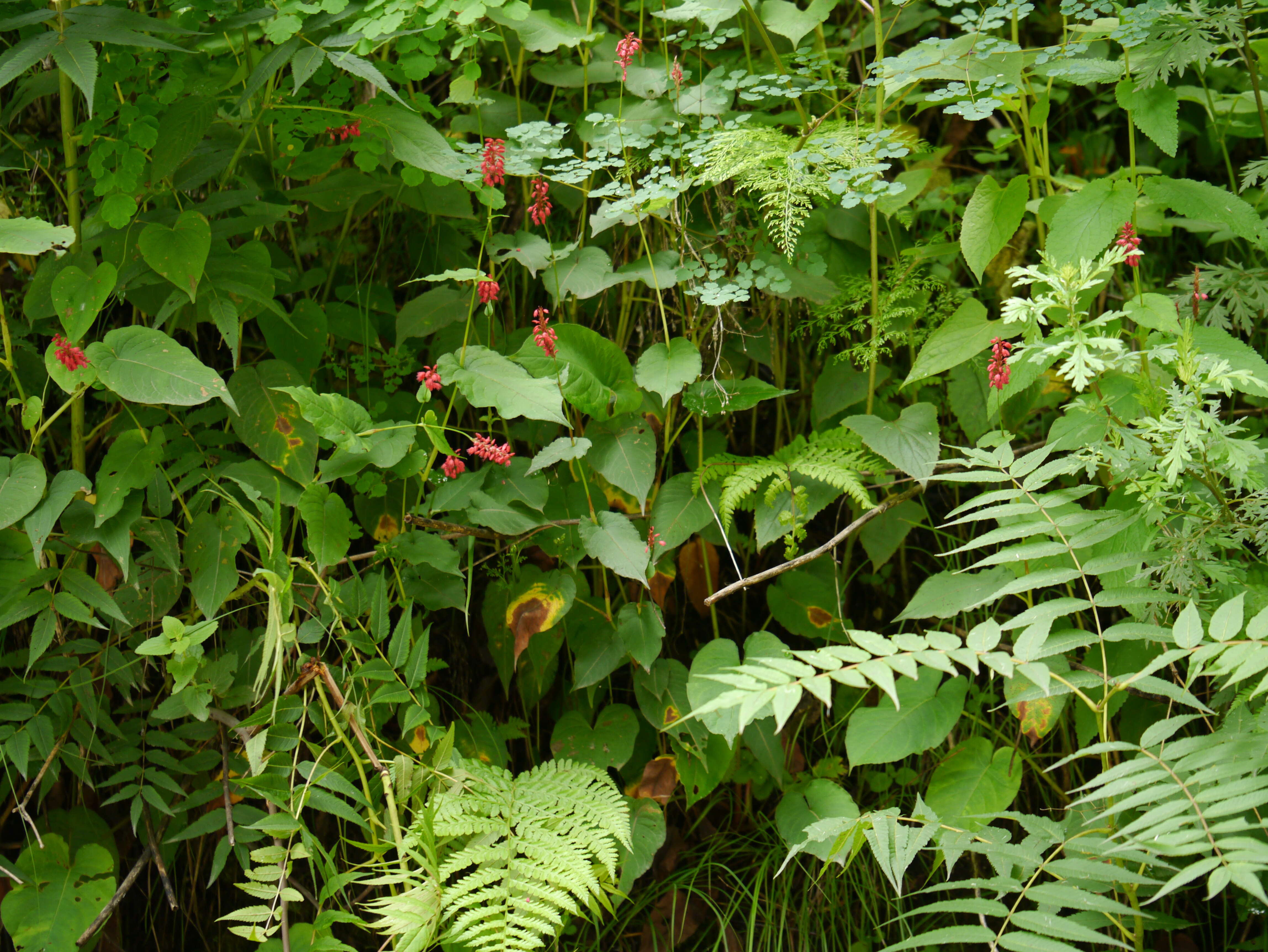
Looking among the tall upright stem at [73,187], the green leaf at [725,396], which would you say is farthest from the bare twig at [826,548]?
the tall upright stem at [73,187]

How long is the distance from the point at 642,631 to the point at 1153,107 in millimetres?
1158

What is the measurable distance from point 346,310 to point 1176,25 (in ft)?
4.83

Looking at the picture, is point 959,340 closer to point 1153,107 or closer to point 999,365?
point 999,365

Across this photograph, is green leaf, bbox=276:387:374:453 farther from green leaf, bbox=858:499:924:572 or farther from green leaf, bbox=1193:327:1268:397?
green leaf, bbox=1193:327:1268:397

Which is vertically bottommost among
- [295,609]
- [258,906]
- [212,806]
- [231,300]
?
[212,806]

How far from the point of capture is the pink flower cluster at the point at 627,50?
1.67 meters

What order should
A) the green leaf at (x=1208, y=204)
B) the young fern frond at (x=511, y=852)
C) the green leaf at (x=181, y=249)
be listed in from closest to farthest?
the young fern frond at (x=511, y=852), the green leaf at (x=181, y=249), the green leaf at (x=1208, y=204)

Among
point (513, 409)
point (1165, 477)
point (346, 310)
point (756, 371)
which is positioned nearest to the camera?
point (1165, 477)

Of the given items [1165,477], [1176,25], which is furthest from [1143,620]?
[1176,25]

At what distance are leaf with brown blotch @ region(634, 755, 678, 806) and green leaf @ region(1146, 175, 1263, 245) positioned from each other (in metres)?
1.23

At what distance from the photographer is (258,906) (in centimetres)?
131

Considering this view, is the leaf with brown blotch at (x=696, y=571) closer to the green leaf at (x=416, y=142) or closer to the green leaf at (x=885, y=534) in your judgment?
the green leaf at (x=885, y=534)

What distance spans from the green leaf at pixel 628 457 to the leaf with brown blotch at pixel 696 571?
0.24 m

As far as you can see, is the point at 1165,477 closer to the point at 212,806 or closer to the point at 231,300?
the point at 231,300
